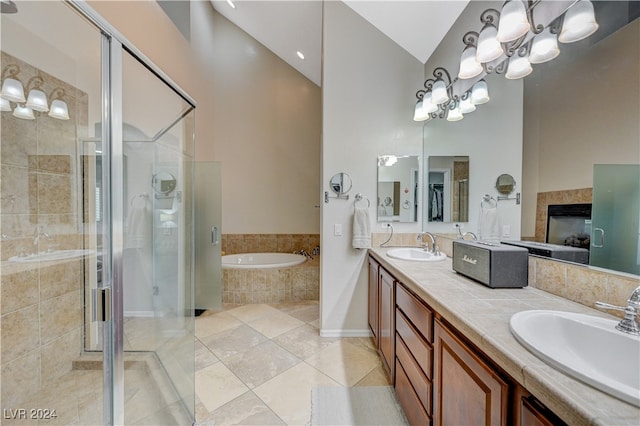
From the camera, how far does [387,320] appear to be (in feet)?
5.83

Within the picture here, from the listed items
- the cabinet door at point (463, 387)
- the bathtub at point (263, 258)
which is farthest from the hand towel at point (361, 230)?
the bathtub at point (263, 258)

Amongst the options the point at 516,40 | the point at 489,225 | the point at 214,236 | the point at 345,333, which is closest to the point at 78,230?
the point at 214,236

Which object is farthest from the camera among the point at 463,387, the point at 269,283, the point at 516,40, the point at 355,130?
the point at 269,283

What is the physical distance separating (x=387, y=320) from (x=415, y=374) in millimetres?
529

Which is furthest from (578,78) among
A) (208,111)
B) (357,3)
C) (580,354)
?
(208,111)

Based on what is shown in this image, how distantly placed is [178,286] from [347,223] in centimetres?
157

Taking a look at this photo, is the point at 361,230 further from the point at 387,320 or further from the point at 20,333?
the point at 20,333

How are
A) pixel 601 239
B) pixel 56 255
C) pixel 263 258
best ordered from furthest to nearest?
pixel 263 258 < pixel 56 255 < pixel 601 239

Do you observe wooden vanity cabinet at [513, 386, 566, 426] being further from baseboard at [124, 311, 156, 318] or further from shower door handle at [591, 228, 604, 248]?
baseboard at [124, 311, 156, 318]

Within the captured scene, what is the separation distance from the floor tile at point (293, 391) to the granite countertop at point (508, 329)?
1003mm

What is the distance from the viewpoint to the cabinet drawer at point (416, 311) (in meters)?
1.12

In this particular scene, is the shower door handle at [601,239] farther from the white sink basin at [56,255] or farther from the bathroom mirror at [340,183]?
the white sink basin at [56,255]

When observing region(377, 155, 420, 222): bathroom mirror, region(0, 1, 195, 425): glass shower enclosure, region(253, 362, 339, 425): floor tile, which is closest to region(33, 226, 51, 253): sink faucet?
region(0, 1, 195, 425): glass shower enclosure

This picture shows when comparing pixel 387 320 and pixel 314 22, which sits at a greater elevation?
pixel 314 22
